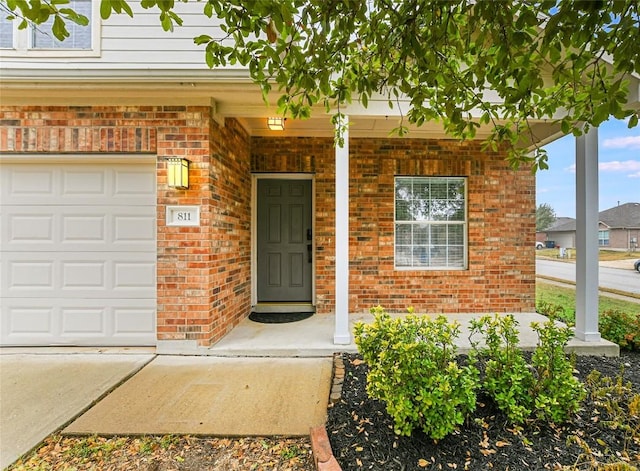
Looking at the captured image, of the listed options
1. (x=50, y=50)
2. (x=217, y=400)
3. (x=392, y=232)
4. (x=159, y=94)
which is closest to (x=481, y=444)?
(x=217, y=400)

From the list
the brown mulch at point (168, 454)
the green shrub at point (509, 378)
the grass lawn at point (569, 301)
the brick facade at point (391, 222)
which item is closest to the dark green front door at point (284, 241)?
the brick facade at point (391, 222)

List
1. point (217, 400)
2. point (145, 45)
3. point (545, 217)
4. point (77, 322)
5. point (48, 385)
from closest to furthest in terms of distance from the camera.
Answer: point (217, 400)
point (48, 385)
point (145, 45)
point (77, 322)
point (545, 217)

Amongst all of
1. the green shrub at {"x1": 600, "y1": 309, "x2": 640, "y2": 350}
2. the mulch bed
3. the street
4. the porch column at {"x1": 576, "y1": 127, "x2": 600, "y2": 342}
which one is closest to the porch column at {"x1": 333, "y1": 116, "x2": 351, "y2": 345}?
the mulch bed

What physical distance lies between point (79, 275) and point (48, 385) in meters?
1.23

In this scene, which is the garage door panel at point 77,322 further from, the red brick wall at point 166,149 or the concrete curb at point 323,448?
the concrete curb at point 323,448

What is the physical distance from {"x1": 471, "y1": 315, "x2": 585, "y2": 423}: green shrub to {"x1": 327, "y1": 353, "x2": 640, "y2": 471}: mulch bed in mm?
109

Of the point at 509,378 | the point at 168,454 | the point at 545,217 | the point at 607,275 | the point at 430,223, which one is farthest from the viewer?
the point at 545,217

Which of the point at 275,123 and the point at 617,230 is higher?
the point at 275,123

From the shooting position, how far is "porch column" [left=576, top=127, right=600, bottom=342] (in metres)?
3.46

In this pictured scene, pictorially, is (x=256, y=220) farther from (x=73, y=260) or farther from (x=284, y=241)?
(x=73, y=260)

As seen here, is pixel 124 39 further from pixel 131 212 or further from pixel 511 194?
pixel 511 194

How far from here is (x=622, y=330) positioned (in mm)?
3596

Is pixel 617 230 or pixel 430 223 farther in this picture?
pixel 617 230

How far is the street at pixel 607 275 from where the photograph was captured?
29.6ft
